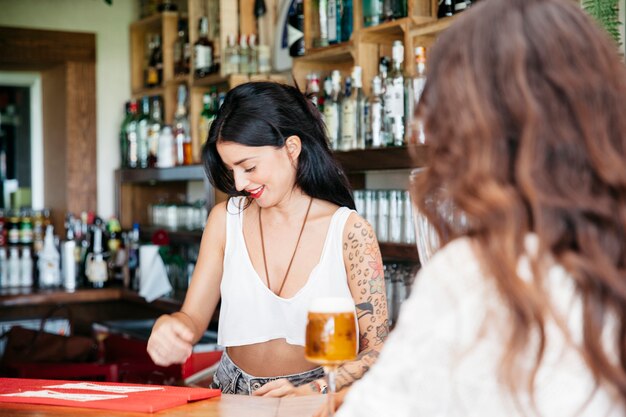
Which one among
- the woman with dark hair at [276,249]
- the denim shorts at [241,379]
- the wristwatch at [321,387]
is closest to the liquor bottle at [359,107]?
the woman with dark hair at [276,249]

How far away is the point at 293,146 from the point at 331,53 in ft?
3.72

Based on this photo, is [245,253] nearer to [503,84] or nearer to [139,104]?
[503,84]

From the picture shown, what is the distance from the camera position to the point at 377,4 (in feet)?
10.4

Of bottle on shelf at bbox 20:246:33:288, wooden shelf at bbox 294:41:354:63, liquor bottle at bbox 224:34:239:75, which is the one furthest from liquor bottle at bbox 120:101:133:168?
wooden shelf at bbox 294:41:354:63

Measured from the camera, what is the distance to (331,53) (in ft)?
11.0

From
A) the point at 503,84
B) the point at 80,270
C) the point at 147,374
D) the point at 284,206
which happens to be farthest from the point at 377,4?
the point at 80,270

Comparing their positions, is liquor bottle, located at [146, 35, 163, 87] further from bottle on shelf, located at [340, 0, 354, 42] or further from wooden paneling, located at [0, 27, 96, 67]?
bottle on shelf, located at [340, 0, 354, 42]

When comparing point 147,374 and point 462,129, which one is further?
point 147,374

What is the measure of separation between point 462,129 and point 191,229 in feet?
11.7

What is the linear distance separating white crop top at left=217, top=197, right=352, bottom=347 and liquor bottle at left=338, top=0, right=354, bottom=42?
1.22 m

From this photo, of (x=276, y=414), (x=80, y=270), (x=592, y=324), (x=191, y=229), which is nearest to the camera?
(x=592, y=324)

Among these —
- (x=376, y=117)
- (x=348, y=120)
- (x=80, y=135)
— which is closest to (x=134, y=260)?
(x=80, y=135)

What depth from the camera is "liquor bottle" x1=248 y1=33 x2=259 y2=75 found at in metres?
4.05

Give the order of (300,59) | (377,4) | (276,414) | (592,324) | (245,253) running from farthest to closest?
(300,59)
(377,4)
(245,253)
(276,414)
(592,324)
